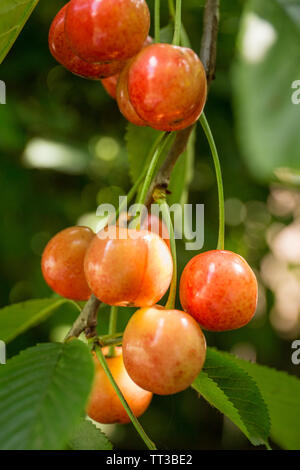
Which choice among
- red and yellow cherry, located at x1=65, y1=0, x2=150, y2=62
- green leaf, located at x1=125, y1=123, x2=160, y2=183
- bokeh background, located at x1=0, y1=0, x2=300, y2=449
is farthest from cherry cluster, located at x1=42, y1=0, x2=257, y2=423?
bokeh background, located at x1=0, y1=0, x2=300, y2=449

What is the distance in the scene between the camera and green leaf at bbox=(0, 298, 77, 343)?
1063 mm

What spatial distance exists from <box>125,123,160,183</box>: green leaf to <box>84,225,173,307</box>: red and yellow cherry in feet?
1.18

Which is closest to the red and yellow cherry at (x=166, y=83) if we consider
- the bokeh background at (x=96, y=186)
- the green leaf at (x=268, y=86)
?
the green leaf at (x=268, y=86)

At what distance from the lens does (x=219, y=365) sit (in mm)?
838

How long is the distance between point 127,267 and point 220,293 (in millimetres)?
121

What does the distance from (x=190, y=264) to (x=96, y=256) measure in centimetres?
13

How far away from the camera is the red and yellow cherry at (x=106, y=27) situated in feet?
2.22

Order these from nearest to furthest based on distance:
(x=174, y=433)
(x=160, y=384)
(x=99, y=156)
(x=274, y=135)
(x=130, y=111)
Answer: (x=274, y=135) → (x=160, y=384) → (x=130, y=111) → (x=99, y=156) → (x=174, y=433)

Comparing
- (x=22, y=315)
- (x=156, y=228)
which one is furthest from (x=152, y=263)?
(x=22, y=315)

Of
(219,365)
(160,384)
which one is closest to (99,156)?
(219,365)

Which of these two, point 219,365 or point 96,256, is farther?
point 219,365

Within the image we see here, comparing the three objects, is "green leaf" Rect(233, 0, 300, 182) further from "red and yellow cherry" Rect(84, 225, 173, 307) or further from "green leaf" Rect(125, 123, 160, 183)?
"green leaf" Rect(125, 123, 160, 183)

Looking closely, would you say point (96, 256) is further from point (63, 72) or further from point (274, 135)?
point (63, 72)

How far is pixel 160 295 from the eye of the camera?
72 centimetres
